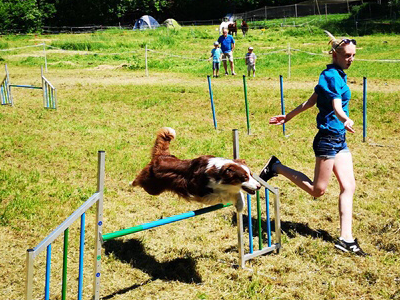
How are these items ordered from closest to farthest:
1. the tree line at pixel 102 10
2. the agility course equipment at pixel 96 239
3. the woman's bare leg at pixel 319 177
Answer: the agility course equipment at pixel 96 239 → the woman's bare leg at pixel 319 177 → the tree line at pixel 102 10

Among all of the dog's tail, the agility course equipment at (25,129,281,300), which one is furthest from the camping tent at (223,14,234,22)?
the agility course equipment at (25,129,281,300)

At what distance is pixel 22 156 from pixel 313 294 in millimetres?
5804

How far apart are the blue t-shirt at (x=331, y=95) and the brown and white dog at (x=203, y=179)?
0.94m

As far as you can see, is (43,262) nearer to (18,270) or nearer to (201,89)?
(18,270)

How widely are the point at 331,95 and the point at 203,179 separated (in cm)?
146

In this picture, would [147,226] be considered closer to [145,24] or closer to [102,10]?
[145,24]

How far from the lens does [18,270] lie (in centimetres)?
411

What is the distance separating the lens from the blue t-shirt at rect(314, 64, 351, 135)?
13.7 ft

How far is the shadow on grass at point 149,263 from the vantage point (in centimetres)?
403

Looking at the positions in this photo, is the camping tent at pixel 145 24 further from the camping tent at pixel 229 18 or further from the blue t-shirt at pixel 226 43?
the blue t-shirt at pixel 226 43

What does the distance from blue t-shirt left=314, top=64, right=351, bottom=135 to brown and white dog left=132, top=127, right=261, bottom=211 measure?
0.94 m

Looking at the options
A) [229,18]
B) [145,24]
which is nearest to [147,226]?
[145,24]

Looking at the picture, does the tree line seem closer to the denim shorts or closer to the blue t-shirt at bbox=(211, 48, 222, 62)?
the blue t-shirt at bbox=(211, 48, 222, 62)

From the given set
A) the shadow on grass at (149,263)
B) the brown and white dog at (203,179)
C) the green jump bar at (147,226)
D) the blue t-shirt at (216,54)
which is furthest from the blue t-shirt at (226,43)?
the green jump bar at (147,226)
